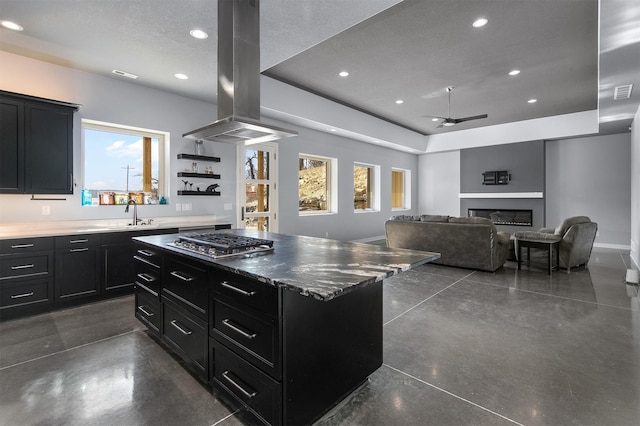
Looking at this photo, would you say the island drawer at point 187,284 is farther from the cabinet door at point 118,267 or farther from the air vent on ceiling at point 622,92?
the air vent on ceiling at point 622,92

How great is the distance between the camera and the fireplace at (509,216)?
8094mm

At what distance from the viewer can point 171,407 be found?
1806mm

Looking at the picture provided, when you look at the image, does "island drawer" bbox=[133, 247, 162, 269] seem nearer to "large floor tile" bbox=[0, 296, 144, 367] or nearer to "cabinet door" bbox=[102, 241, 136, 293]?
"large floor tile" bbox=[0, 296, 144, 367]

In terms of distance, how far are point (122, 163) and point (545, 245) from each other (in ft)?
21.4

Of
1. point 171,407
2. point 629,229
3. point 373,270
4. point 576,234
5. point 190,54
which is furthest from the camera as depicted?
point 629,229

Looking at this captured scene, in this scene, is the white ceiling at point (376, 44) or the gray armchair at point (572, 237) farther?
the gray armchair at point (572, 237)

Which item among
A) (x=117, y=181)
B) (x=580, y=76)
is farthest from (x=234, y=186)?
(x=580, y=76)

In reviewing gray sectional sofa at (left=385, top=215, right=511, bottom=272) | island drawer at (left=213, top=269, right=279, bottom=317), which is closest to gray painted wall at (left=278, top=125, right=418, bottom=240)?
gray sectional sofa at (left=385, top=215, right=511, bottom=272)

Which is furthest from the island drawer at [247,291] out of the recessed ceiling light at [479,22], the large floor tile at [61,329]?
the recessed ceiling light at [479,22]

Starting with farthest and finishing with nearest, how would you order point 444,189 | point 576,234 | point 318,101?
1. point 444,189
2. point 318,101
3. point 576,234

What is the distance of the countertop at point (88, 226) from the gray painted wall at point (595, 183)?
8.34 meters

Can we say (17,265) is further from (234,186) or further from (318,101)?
(318,101)

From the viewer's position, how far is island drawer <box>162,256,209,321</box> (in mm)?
1932

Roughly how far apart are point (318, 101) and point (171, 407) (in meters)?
5.36
